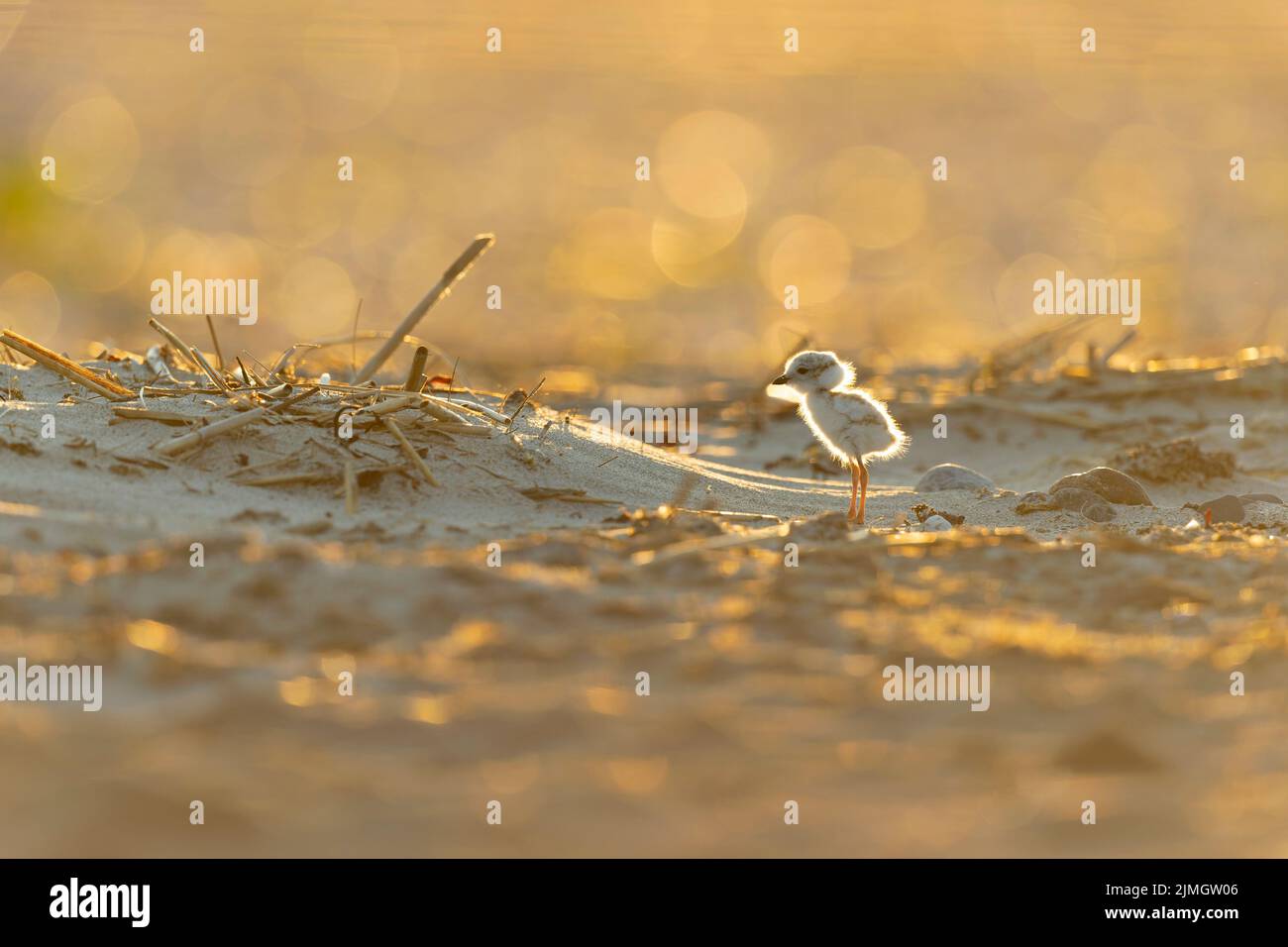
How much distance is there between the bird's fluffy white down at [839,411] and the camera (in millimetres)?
7035

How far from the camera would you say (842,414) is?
7.12 meters

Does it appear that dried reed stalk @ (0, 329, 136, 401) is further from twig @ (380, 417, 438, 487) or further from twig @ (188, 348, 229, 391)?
twig @ (380, 417, 438, 487)

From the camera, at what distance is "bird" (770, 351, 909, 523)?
7.02m

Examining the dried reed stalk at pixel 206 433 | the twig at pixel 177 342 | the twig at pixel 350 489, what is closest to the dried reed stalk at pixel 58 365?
the twig at pixel 177 342

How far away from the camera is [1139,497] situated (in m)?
6.96

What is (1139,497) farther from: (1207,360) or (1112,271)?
(1112,271)

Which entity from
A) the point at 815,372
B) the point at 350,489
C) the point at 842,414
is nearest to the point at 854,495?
the point at 842,414

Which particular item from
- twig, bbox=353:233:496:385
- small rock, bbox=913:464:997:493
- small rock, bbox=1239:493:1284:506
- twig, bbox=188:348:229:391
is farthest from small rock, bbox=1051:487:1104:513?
twig, bbox=188:348:229:391

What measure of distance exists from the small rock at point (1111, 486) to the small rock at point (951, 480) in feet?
2.21

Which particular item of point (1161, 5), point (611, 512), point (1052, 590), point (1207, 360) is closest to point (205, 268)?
point (1207, 360)

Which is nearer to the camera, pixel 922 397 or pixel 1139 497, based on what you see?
pixel 1139 497

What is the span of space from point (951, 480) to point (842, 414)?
0.93 meters

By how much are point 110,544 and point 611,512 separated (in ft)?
6.77

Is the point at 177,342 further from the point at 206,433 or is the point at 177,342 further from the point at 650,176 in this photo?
the point at 650,176
